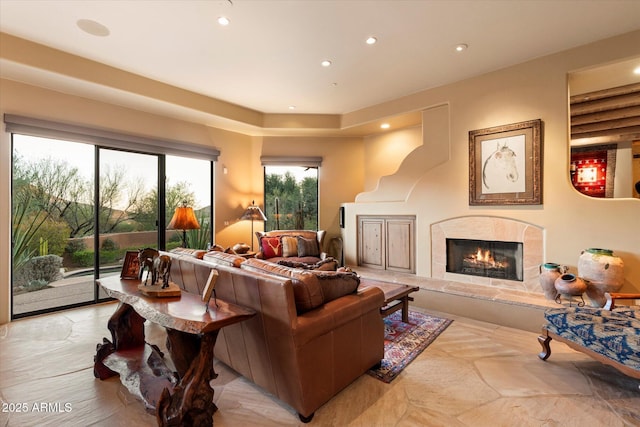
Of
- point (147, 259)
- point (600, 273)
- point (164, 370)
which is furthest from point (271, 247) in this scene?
point (600, 273)

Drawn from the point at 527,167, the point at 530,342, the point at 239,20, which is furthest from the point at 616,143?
the point at 239,20

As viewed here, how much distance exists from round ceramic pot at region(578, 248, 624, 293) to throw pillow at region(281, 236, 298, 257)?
3991 mm

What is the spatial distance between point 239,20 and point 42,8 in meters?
1.81

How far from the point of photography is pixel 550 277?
11.2 feet

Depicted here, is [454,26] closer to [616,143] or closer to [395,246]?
[395,246]

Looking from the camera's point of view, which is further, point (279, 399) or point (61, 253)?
point (61, 253)

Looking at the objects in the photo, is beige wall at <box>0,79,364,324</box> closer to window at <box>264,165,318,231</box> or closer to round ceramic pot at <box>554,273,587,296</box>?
window at <box>264,165,318,231</box>

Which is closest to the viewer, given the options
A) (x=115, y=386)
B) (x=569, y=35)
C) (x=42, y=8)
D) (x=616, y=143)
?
(x=115, y=386)

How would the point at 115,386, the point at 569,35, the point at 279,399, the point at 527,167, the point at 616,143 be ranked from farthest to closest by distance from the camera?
1. the point at 616,143
2. the point at 527,167
3. the point at 569,35
4. the point at 115,386
5. the point at 279,399

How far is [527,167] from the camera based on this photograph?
380cm

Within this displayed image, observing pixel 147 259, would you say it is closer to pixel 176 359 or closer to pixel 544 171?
pixel 176 359

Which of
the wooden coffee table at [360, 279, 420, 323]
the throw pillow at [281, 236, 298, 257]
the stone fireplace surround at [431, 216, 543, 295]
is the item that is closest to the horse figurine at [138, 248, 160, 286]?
the wooden coffee table at [360, 279, 420, 323]

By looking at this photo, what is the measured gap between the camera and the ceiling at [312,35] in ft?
8.91

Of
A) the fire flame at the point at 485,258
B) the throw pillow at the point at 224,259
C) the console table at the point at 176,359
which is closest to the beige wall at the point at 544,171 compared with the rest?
the fire flame at the point at 485,258
